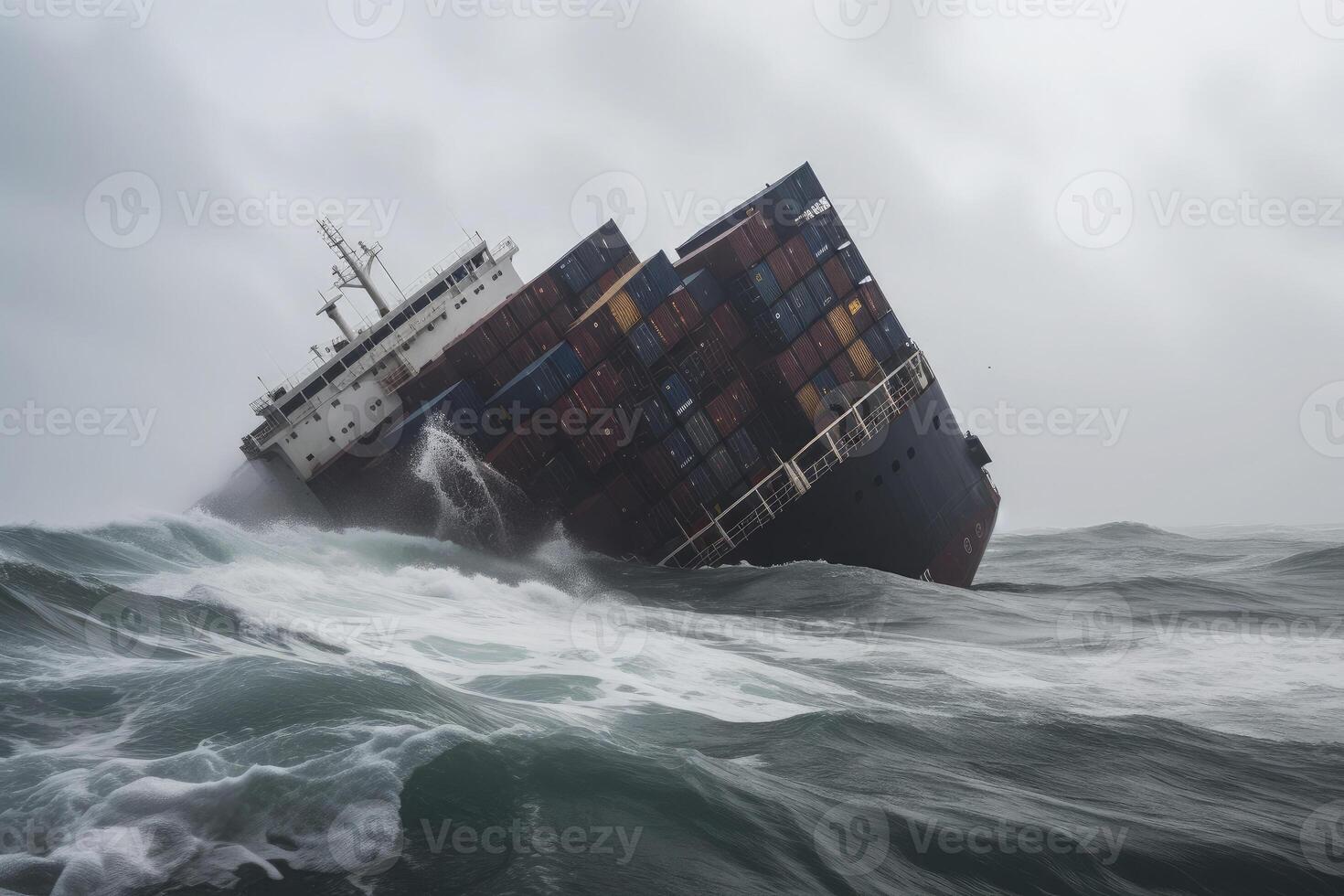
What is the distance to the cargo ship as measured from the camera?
30.9 m

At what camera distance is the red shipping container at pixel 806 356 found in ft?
112

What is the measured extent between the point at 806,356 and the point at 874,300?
16.5ft

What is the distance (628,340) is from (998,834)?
23403 mm

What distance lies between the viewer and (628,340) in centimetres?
3180

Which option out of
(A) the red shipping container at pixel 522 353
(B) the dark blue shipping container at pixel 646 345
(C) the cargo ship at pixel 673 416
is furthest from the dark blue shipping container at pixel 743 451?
(A) the red shipping container at pixel 522 353

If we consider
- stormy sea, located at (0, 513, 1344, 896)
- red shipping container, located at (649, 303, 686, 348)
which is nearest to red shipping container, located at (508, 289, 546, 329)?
red shipping container, located at (649, 303, 686, 348)

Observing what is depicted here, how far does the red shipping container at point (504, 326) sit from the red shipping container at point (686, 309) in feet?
18.8

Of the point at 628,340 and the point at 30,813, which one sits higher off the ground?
the point at 628,340

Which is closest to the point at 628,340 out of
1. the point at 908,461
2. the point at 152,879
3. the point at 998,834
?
the point at 908,461

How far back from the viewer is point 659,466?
1228 inches

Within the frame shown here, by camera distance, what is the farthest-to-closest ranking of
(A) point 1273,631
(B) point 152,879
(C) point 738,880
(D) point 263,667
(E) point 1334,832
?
(A) point 1273,631, (D) point 263,667, (E) point 1334,832, (C) point 738,880, (B) point 152,879

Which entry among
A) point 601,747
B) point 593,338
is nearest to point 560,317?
point 593,338

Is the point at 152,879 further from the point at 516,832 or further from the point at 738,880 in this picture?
the point at 738,880

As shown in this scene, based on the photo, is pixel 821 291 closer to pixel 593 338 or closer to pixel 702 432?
pixel 702 432
